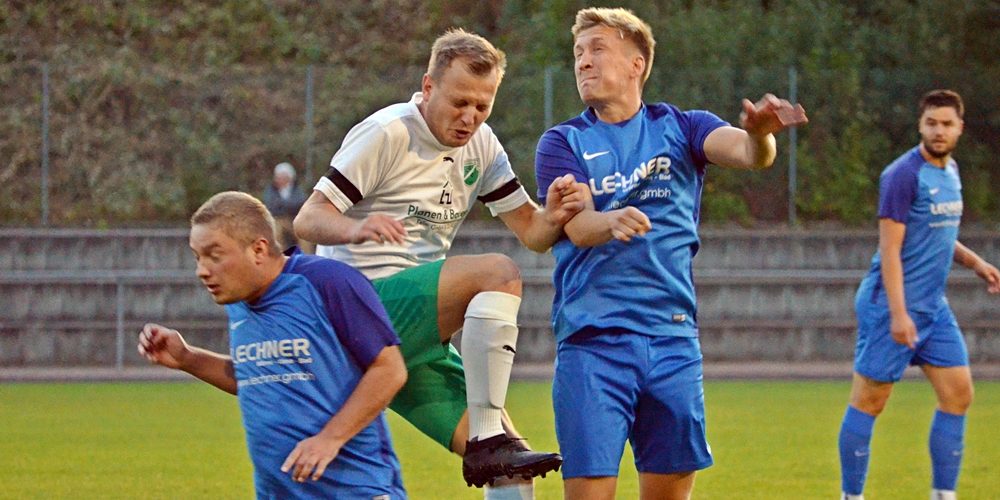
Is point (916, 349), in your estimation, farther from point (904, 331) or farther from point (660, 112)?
point (660, 112)

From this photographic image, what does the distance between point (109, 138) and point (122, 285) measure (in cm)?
376

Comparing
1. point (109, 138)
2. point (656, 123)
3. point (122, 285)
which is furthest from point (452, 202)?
point (109, 138)

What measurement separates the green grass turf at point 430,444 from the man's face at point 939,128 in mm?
1892

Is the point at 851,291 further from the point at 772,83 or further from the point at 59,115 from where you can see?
the point at 59,115

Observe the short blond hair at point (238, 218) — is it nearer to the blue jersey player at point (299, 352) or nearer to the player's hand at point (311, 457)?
the blue jersey player at point (299, 352)

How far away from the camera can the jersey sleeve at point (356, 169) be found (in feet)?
17.6

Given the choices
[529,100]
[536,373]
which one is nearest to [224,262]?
[536,373]

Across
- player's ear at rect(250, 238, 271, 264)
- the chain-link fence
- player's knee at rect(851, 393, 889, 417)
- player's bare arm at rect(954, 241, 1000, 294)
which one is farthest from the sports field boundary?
player's ear at rect(250, 238, 271, 264)

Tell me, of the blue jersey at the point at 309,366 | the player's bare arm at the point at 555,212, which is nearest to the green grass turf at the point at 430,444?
the player's bare arm at the point at 555,212

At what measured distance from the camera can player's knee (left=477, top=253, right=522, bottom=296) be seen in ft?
17.5

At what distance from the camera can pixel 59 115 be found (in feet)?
67.3

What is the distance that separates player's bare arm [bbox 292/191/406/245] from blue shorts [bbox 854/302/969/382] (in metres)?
3.55

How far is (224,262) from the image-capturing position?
4555 mm

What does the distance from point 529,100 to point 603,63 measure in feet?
45.9
